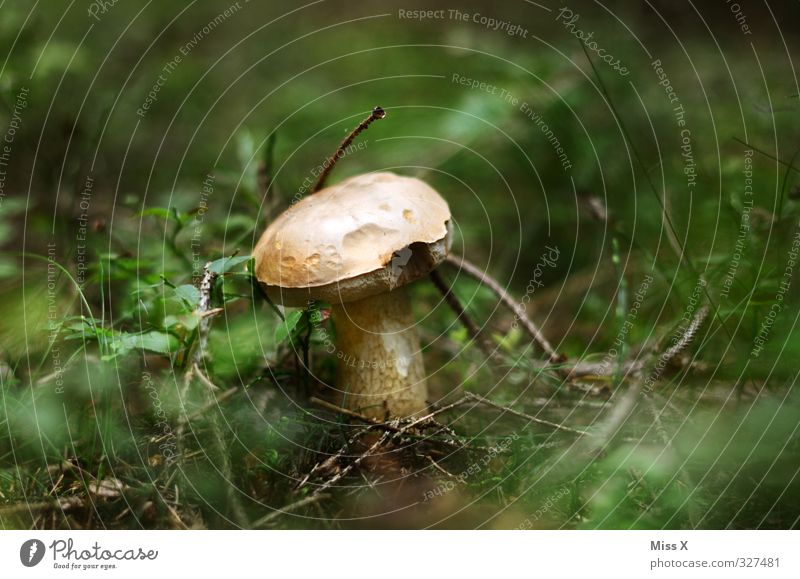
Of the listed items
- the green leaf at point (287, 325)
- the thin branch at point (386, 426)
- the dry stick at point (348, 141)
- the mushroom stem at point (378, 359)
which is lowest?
the thin branch at point (386, 426)

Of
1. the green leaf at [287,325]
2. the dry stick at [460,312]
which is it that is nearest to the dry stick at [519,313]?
the dry stick at [460,312]

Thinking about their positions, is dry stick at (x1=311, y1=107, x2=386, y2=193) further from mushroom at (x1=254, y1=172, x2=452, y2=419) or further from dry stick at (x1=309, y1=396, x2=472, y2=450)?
dry stick at (x1=309, y1=396, x2=472, y2=450)

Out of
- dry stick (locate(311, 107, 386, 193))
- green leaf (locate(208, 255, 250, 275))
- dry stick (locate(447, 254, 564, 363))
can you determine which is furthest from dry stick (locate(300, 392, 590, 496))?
dry stick (locate(311, 107, 386, 193))

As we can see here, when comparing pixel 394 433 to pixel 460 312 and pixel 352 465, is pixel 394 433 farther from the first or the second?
pixel 460 312

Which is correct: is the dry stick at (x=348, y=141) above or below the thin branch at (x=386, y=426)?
above

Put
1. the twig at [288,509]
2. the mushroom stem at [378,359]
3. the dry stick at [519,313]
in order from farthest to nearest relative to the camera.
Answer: the dry stick at [519,313] → the mushroom stem at [378,359] → the twig at [288,509]

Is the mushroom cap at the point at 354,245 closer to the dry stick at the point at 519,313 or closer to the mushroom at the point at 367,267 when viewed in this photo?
the mushroom at the point at 367,267

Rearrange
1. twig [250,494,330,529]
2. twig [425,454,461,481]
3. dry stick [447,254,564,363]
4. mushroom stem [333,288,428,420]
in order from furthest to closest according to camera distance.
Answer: dry stick [447,254,564,363] < mushroom stem [333,288,428,420] < twig [425,454,461,481] < twig [250,494,330,529]
